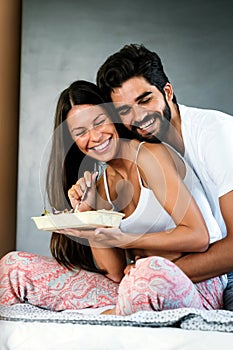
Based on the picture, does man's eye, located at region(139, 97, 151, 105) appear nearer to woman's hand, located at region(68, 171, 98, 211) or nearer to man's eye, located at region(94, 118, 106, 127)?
man's eye, located at region(94, 118, 106, 127)

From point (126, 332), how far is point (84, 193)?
733 mm

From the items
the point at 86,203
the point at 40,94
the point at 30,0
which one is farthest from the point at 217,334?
the point at 30,0

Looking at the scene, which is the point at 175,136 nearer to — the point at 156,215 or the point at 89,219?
the point at 156,215

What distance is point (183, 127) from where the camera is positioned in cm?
272

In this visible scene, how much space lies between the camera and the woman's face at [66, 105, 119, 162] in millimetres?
2713

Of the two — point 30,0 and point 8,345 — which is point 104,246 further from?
point 30,0

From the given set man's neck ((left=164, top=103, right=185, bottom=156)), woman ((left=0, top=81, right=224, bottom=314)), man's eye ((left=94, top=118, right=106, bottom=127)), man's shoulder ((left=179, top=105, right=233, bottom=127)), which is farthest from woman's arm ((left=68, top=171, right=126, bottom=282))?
man's shoulder ((left=179, top=105, right=233, bottom=127))

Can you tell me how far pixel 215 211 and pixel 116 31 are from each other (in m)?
0.86

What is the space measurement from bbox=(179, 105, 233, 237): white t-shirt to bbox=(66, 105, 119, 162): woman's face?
30 centimetres

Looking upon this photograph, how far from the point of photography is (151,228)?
105 inches

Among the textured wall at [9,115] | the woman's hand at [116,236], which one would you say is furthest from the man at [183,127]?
the textured wall at [9,115]

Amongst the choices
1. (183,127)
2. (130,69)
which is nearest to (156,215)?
(183,127)

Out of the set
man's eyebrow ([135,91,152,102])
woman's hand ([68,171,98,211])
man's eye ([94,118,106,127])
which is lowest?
woman's hand ([68,171,98,211])

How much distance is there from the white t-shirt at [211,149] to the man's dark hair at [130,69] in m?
0.13
